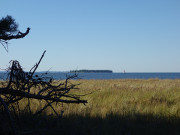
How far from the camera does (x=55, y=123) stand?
3.50 meters

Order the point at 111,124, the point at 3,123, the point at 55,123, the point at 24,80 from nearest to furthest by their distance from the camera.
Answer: the point at 3,123 < the point at 24,80 < the point at 55,123 < the point at 111,124

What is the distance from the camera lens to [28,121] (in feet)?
11.9

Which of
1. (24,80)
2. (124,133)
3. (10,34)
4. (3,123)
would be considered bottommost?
(124,133)

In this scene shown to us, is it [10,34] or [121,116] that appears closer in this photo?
[10,34]

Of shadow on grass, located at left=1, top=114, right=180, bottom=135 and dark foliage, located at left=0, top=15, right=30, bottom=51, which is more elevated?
dark foliage, located at left=0, top=15, right=30, bottom=51

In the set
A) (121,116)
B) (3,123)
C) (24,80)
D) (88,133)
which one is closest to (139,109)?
(121,116)

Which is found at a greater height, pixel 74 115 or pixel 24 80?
pixel 24 80

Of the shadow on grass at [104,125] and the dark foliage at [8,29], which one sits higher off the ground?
the dark foliage at [8,29]

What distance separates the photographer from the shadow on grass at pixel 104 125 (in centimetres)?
331

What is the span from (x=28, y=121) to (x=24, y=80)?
84 cm

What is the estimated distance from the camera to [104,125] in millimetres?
3590

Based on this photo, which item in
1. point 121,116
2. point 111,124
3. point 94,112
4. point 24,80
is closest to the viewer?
point 24,80

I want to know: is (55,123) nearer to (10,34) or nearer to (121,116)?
(121,116)

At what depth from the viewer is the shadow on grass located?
10.9ft
